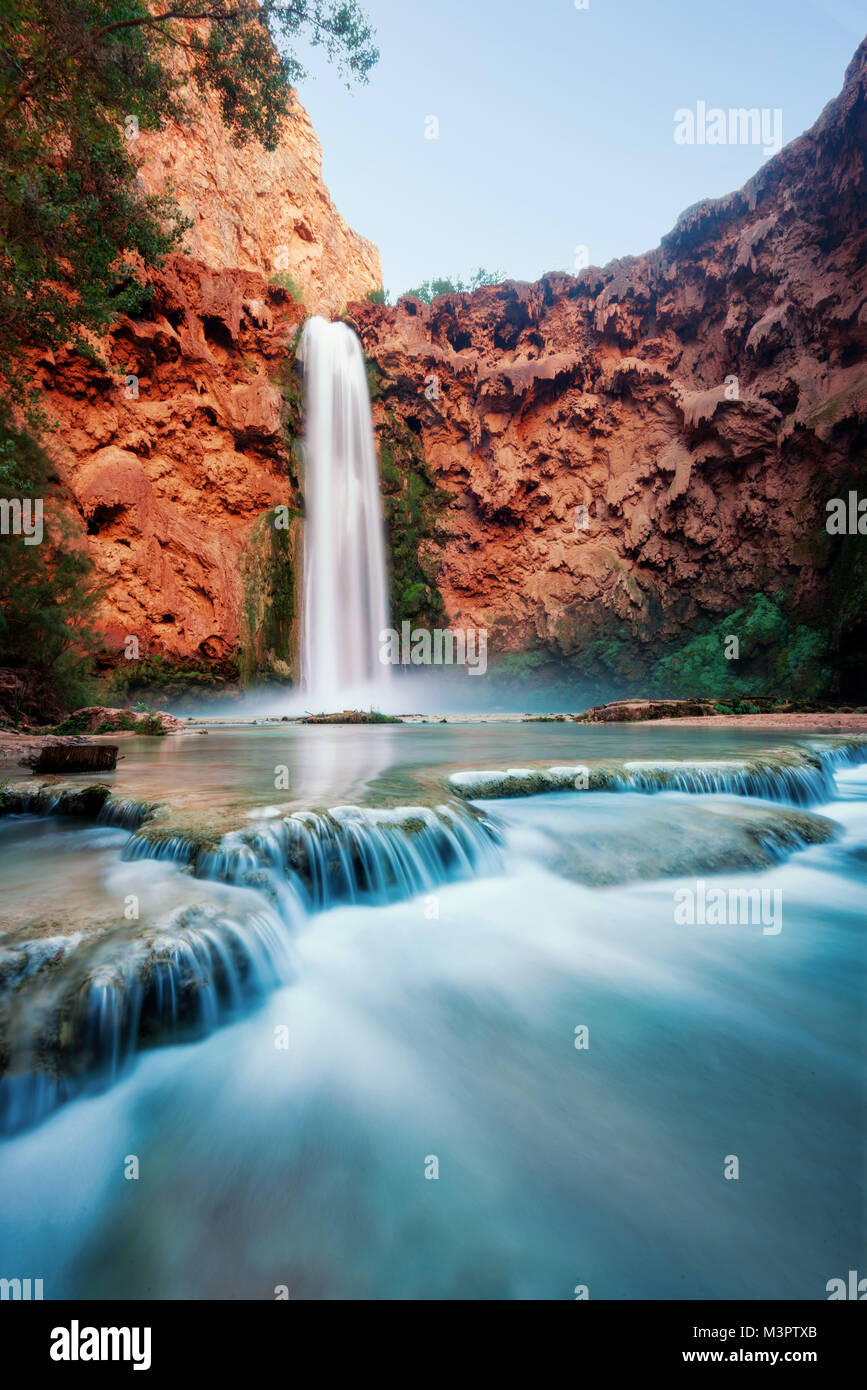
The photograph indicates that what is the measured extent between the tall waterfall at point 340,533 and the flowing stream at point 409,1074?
20952mm

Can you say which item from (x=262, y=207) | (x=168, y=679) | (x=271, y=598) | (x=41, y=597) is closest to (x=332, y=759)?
(x=41, y=597)

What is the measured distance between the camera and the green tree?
7352 mm

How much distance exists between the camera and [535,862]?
4.68 metres

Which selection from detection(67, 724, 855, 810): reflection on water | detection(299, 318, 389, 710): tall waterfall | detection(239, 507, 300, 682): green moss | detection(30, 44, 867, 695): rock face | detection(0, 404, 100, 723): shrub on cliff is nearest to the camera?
detection(67, 724, 855, 810): reflection on water

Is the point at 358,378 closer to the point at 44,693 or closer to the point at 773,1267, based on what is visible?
the point at 44,693

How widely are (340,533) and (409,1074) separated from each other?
25405 mm

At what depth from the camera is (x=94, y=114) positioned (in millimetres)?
8375

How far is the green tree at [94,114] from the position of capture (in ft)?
24.1

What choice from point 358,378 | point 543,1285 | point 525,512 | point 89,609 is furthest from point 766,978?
point 358,378

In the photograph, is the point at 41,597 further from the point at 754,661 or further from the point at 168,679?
the point at 754,661

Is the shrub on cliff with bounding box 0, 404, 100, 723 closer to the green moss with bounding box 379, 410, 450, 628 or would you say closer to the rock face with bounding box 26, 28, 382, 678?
the rock face with bounding box 26, 28, 382, 678

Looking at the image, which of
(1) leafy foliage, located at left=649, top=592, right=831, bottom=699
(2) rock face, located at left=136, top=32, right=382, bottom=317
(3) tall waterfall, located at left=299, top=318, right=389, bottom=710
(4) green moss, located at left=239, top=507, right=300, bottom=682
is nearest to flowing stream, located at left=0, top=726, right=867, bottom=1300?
(1) leafy foliage, located at left=649, top=592, right=831, bottom=699

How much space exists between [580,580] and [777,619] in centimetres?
841

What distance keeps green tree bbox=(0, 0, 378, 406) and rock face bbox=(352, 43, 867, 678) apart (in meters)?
18.0
